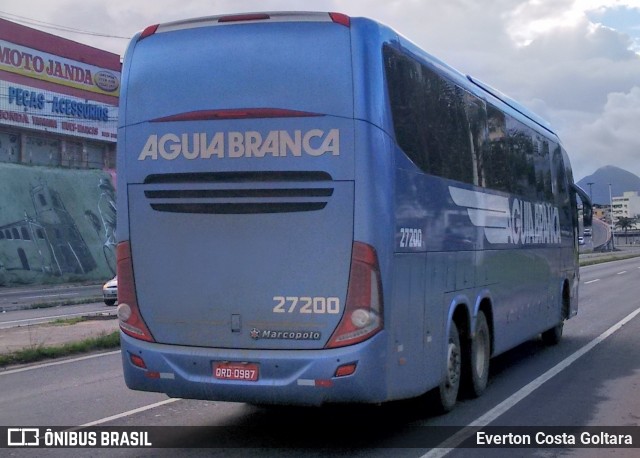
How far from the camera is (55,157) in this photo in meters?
58.7

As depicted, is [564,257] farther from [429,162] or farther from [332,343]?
[332,343]

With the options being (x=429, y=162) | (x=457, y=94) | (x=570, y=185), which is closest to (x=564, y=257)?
(x=570, y=185)

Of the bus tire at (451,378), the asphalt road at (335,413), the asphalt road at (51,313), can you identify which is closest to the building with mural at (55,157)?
the asphalt road at (51,313)

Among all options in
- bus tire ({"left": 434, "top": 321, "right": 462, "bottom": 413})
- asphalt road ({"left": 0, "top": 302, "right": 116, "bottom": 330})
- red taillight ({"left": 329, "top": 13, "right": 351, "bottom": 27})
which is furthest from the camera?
asphalt road ({"left": 0, "top": 302, "right": 116, "bottom": 330})

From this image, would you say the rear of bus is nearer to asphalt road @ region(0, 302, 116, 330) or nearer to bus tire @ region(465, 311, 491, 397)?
bus tire @ region(465, 311, 491, 397)

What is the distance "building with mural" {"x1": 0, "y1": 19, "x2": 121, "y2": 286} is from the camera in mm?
46781

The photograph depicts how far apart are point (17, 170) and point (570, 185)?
38.4m

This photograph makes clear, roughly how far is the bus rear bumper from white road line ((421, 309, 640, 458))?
83 cm

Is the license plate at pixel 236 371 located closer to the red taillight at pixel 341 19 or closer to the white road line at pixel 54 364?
the red taillight at pixel 341 19

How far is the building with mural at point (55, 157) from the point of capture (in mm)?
46781

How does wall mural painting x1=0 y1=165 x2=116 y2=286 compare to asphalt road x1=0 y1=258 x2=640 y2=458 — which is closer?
asphalt road x1=0 y1=258 x2=640 y2=458

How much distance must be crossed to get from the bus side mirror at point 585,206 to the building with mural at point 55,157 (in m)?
33.6

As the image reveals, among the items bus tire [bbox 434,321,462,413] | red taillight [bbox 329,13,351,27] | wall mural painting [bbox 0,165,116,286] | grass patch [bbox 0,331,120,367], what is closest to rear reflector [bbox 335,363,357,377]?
bus tire [bbox 434,321,462,413]

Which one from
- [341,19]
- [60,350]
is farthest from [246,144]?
[60,350]
